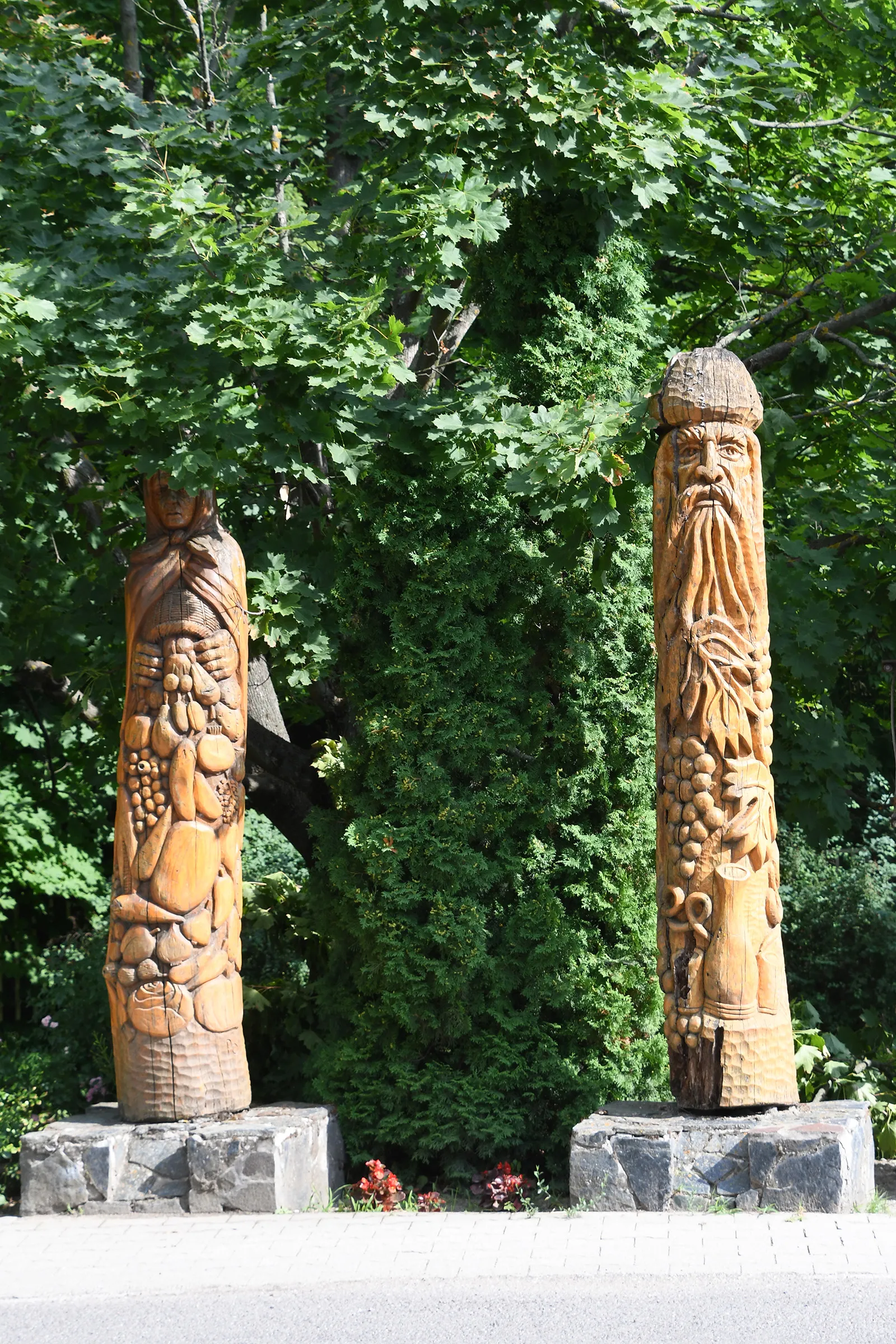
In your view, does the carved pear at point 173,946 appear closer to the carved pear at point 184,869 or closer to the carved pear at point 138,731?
the carved pear at point 184,869

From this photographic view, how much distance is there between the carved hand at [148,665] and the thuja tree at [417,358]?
2.09 feet

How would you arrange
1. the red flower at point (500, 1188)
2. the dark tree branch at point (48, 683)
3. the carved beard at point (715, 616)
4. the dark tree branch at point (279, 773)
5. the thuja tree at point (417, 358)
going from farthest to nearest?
the dark tree branch at point (48, 683), the dark tree branch at point (279, 773), the red flower at point (500, 1188), the thuja tree at point (417, 358), the carved beard at point (715, 616)

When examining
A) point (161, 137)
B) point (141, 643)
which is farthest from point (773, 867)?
point (161, 137)

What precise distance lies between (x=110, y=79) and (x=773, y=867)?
5240mm

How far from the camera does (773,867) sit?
6098 millimetres

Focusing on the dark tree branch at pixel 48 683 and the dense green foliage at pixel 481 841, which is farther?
the dark tree branch at pixel 48 683

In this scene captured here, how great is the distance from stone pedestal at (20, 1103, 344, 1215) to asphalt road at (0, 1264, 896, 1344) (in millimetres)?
1165

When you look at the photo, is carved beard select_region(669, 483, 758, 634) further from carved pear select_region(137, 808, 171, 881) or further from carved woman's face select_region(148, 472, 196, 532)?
carved pear select_region(137, 808, 171, 881)

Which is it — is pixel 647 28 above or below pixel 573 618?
above

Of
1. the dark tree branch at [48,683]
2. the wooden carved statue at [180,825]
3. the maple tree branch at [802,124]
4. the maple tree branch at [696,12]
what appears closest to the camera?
the wooden carved statue at [180,825]

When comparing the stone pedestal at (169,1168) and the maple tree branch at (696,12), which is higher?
the maple tree branch at (696,12)

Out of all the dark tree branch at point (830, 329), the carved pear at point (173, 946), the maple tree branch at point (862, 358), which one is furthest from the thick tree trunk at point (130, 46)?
the carved pear at point (173, 946)

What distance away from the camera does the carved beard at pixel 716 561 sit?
20.1 feet

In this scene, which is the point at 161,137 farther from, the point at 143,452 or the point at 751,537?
the point at 751,537
